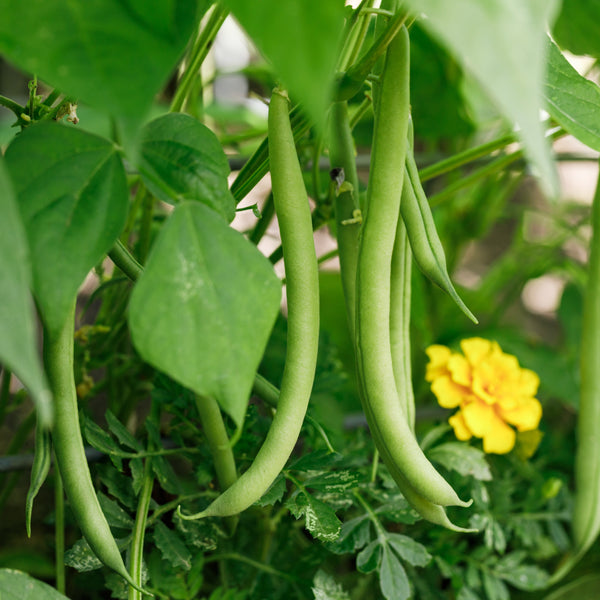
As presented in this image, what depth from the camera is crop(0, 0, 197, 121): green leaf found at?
25cm

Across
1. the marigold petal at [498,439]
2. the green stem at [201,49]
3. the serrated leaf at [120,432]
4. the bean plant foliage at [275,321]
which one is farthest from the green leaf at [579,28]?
the serrated leaf at [120,432]

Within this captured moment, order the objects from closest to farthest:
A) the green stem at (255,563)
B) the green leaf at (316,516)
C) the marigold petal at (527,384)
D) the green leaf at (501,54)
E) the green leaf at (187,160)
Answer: the green leaf at (501,54), the green leaf at (187,160), the green leaf at (316,516), the green stem at (255,563), the marigold petal at (527,384)

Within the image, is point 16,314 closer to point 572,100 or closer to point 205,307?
point 205,307

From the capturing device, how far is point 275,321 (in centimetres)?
46

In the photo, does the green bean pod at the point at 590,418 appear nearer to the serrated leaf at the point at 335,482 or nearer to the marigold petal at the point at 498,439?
the marigold petal at the point at 498,439

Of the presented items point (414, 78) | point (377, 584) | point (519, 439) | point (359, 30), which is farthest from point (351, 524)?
point (414, 78)

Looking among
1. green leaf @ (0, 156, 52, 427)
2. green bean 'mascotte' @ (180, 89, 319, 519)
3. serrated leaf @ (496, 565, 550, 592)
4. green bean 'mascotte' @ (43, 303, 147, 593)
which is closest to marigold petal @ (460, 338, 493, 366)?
serrated leaf @ (496, 565, 550, 592)

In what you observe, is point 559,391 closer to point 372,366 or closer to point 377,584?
point 377,584

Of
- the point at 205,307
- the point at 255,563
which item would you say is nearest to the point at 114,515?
the point at 255,563

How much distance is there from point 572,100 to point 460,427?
34 cm

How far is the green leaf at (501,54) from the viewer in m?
0.20

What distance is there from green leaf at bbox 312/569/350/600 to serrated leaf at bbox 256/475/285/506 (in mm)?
100

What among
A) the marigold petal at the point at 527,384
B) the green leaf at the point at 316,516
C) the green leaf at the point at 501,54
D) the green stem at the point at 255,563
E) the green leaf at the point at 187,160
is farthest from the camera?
the marigold petal at the point at 527,384

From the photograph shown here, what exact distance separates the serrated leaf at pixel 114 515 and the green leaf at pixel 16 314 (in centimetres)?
30
